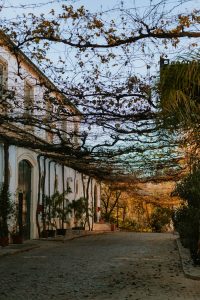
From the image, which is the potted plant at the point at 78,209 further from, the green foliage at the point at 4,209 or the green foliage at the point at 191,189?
the green foliage at the point at 191,189

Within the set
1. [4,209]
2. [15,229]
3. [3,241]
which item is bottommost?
[3,241]

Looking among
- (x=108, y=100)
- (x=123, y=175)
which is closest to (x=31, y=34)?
(x=108, y=100)

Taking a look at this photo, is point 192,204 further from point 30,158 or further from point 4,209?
point 30,158

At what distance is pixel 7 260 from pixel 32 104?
4.43 metres

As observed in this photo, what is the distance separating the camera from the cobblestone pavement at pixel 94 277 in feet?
26.9

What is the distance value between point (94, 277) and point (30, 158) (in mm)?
12334

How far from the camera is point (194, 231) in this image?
12.8 metres

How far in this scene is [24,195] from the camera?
845 inches

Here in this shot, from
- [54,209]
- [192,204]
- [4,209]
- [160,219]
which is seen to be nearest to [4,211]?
[4,209]

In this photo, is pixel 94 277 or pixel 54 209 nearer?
pixel 94 277

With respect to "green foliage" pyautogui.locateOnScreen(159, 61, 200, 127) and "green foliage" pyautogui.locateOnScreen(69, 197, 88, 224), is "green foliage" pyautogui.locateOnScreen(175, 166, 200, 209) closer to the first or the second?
"green foliage" pyautogui.locateOnScreen(159, 61, 200, 127)

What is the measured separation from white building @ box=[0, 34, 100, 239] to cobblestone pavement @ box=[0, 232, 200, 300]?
3.79 metres

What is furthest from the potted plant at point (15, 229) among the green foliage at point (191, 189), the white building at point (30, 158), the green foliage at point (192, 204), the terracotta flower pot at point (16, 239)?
the green foliage at point (191, 189)

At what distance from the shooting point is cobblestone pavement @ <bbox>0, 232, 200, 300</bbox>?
26.9 ft
